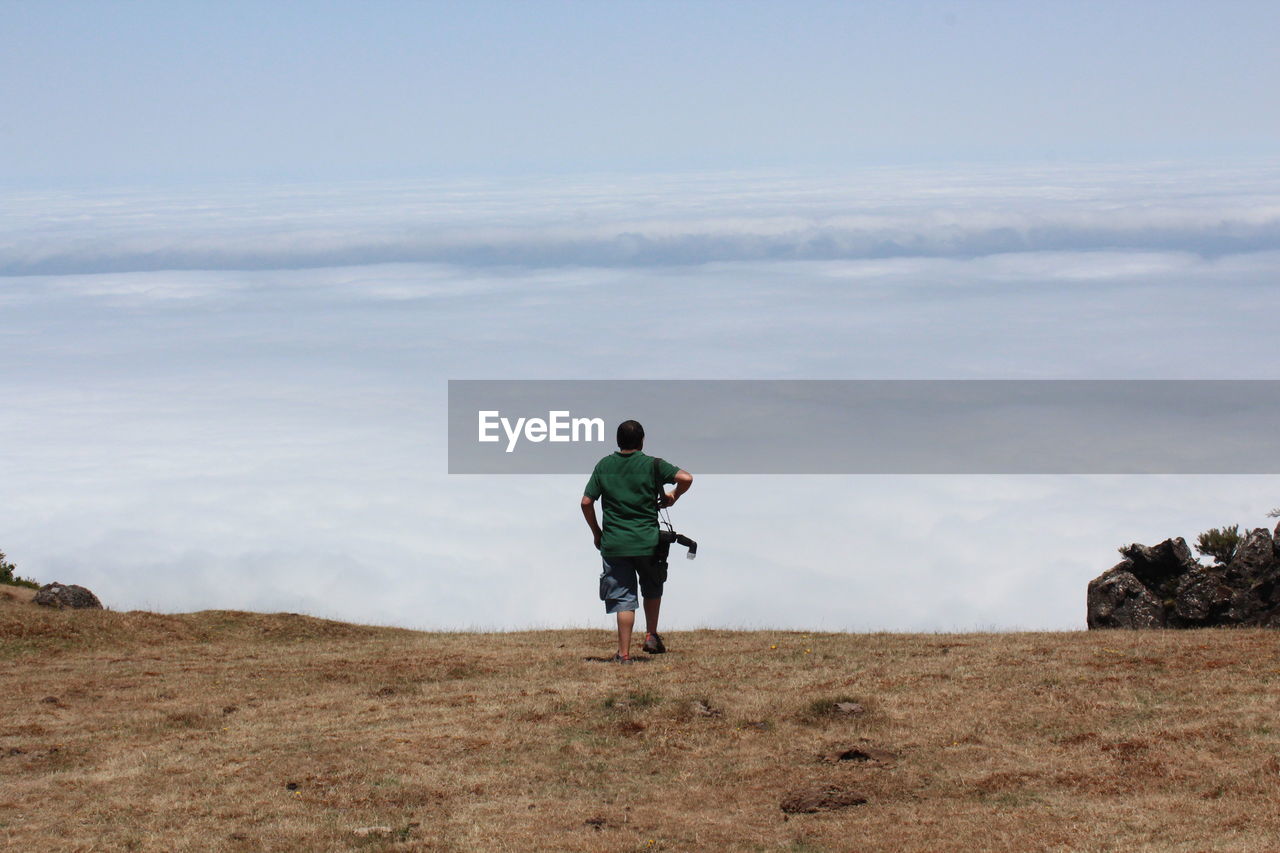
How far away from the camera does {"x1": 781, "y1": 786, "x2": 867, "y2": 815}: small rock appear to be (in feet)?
31.4

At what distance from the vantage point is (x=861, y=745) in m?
11.0

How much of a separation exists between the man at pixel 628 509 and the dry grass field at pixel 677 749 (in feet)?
3.11

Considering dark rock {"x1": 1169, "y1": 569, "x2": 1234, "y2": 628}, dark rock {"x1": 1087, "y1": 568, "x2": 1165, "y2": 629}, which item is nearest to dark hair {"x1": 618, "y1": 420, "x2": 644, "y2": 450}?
dark rock {"x1": 1087, "y1": 568, "x2": 1165, "y2": 629}

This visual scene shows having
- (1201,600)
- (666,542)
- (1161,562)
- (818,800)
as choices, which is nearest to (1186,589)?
(1201,600)

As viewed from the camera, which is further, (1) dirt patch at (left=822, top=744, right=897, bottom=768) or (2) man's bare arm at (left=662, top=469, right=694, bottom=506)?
(2) man's bare arm at (left=662, top=469, right=694, bottom=506)

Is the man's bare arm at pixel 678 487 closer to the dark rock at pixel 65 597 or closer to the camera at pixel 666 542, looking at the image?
the camera at pixel 666 542

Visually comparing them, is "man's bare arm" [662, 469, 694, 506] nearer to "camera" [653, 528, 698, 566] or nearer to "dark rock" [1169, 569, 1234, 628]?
"camera" [653, 528, 698, 566]

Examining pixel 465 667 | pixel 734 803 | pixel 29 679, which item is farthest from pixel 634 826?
pixel 29 679

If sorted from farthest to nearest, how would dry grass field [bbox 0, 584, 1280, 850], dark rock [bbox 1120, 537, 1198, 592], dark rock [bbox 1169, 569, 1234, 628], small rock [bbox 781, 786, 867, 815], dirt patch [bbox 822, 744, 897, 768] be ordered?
dark rock [bbox 1120, 537, 1198, 592], dark rock [bbox 1169, 569, 1234, 628], dirt patch [bbox 822, 744, 897, 768], small rock [bbox 781, 786, 867, 815], dry grass field [bbox 0, 584, 1280, 850]

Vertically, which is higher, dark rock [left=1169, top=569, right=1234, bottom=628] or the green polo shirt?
the green polo shirt

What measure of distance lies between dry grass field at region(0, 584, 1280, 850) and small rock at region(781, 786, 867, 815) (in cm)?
2

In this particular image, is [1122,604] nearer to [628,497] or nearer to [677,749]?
[628,497]

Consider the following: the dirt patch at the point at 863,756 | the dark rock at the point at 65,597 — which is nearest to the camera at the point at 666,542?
the dirt patch at the point at 863,756

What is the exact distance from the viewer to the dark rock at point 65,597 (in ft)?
74.8
